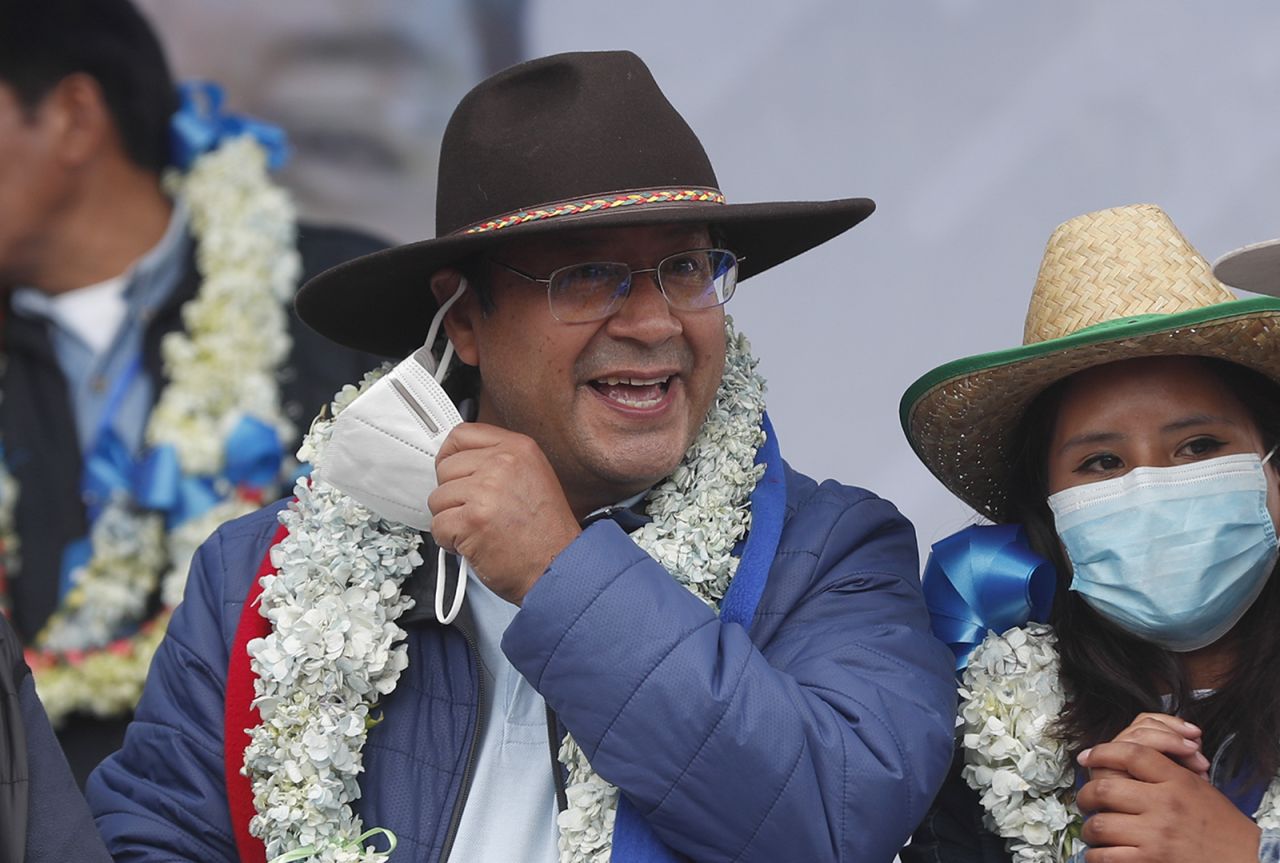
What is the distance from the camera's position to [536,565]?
2531 millimetres

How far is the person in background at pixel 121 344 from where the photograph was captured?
4.25m

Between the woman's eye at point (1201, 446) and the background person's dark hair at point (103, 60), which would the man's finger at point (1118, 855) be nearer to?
the woman's eye at point (1201, 446)

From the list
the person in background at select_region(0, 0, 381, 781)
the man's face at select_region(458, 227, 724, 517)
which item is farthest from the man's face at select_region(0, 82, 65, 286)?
the man's face at select_region(458, 227, 724, 517)

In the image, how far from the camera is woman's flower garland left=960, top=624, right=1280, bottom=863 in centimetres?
265

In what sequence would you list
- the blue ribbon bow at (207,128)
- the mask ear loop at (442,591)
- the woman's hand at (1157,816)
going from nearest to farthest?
1. the woman's hand at (1157,816)
2. the mask ear loop at (442,591)
3. the blue ribbon bow at (207,128)

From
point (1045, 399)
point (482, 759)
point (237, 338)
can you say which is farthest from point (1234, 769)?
point (237, 338)

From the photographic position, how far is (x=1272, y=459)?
273 cm

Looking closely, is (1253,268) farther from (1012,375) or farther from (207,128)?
(207,128)

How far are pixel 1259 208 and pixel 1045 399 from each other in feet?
5.56

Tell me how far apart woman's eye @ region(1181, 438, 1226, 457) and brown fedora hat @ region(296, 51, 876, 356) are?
625mm

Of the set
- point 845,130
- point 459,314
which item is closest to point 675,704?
point 459,314

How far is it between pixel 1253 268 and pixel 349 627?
1551 mm

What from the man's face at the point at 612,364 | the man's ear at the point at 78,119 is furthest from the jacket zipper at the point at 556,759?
the man's ear at the point at 78,119

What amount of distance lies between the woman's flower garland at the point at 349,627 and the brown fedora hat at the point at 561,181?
295 millimetres
